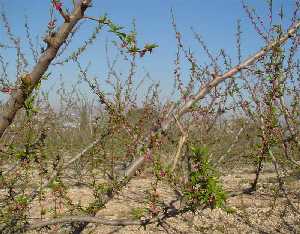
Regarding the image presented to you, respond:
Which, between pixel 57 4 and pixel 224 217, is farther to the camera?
pixel 224 217

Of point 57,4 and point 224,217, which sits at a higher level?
point 57,4

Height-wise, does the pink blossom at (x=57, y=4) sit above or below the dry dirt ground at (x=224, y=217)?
above

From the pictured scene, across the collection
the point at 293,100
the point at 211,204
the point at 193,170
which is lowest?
the point at 211,204

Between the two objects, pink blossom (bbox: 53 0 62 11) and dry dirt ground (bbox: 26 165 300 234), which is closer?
pink blossom (bbox: 53 0 62 11)

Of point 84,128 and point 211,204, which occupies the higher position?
point 84,128

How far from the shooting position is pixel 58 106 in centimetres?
1038

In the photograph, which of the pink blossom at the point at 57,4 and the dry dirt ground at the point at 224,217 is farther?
the dry dirt ground at the point at 224,217

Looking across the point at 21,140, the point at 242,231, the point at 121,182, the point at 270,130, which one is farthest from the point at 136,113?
the point at 121,182

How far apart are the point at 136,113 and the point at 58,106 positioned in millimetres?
3283

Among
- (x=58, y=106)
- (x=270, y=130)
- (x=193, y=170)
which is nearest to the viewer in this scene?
(x=193, y=170)

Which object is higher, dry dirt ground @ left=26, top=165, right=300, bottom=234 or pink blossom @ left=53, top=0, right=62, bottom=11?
pink blossom @ left=53, top=0, right=62, bottom=11

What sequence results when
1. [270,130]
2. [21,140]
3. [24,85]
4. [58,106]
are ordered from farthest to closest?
1. [58,106]
2. [21,140]
3. [270,130]
4. [24,85]

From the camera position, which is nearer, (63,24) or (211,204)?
(63,24)

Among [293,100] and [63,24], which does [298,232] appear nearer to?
[293,100]
